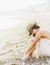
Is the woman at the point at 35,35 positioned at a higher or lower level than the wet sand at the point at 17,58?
higher

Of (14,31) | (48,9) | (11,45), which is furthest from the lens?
(48,9)

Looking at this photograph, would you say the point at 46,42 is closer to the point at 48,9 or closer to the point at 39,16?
the point at 39,16

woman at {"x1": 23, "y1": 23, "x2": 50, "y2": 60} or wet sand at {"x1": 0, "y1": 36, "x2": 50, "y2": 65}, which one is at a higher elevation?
woman at {"x1": 23, "y1": 23, "x2": 50, "y2": 60}

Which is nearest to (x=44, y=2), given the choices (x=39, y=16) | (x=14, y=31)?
(x=39, y=16)

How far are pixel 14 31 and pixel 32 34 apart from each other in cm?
200

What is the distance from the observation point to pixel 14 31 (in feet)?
20.1

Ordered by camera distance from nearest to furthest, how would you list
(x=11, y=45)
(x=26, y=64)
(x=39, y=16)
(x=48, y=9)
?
(x=26, y=64), (x=11, y=45), (x=39, y=16), (x=48, y=9)

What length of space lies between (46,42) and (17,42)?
1199 millimetres

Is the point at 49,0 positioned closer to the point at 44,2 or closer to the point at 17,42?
the point at 44,2

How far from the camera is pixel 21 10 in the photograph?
8414 mm

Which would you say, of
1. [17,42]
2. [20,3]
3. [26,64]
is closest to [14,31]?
[17,42]

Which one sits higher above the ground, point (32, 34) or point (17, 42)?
point (32, 34)

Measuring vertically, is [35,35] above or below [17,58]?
above

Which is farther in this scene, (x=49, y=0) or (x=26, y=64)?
(x=49, y=0)
